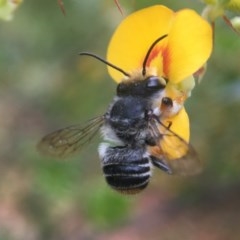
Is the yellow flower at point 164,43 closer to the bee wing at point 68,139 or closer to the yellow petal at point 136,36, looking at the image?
the yellow petal at point 136,36

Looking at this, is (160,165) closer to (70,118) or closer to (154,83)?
(154,83)

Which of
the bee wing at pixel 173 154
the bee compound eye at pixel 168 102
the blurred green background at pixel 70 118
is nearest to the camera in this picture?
the bee wing at pixel 173 154

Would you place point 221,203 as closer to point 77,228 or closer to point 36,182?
point 77,228

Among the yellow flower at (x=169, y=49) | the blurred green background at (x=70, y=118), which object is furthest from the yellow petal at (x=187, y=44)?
the blurred green background at (x=70, y=118)

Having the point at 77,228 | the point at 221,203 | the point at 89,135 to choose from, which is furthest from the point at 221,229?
the point at 89,135

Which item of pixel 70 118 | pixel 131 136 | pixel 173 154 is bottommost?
pixel 173 154

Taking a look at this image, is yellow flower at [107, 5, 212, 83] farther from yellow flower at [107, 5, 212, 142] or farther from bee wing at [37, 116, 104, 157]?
bee wing at [37, 116, 104, 157]

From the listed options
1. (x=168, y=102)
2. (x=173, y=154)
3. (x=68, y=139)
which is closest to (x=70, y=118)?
(x=68, y=139)
